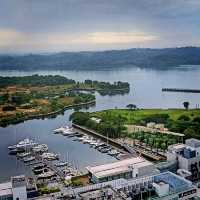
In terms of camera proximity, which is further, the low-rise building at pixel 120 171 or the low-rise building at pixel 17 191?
the low-rise building at pixel 120 171

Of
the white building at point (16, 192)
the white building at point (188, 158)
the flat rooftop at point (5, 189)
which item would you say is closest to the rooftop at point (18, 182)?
the white building at point (16, 192)

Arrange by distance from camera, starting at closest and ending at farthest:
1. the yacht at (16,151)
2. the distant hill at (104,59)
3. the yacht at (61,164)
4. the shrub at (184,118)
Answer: the yacht at (61,164), the yacht at (16,151), the shrub at (184,118), the distant hill at (104,59)

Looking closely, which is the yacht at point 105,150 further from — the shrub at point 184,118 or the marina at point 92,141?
the shrub at point 184,118

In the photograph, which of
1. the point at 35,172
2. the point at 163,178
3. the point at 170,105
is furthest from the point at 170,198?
the point at 170,105

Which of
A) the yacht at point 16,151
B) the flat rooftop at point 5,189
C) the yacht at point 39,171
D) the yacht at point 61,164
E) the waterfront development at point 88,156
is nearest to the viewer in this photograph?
the flat rooftop at point 5,189

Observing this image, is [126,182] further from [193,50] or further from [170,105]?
[193,50]

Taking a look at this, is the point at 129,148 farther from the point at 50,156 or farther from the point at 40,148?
the point at 40,148

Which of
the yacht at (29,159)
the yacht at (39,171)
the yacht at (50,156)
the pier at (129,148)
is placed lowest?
the yacht at (39,171)

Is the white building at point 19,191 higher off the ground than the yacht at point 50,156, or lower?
higher

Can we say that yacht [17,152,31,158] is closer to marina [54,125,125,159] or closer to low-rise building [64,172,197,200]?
marina [54,125,125,159]
